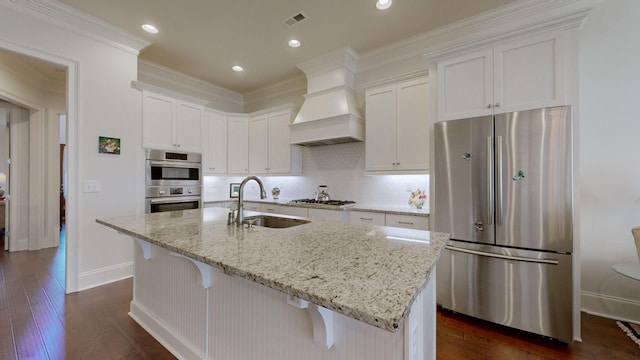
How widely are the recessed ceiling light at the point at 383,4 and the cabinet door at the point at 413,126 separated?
829mm

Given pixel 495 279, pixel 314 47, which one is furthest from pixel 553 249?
pixel 314 47

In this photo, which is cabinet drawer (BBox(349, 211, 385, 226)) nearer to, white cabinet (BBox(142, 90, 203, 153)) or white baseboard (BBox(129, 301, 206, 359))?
white baseboard (BBox(129, 301, 206, 359))

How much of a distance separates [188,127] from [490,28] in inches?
159

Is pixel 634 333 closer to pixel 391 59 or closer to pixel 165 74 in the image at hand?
pixel 391 59

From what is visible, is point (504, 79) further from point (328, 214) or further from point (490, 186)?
point (328, 214)

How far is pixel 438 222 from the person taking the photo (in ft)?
7.98

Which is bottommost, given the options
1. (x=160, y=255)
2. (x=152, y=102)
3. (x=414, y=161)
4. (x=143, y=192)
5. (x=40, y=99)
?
(x=160, y=255)

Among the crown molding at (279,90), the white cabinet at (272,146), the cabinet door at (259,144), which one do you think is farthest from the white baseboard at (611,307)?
the crown molding at (279,90)

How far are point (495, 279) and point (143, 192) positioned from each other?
3995mm

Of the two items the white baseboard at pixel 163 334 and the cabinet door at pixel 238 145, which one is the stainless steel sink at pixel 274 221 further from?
the cabinet door at pixel 238 145

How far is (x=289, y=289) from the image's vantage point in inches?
28.7

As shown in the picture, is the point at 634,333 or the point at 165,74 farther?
the point at 165,74

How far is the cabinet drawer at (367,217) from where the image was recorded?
291 centimetres

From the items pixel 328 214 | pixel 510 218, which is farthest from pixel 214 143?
pixel 510 218
